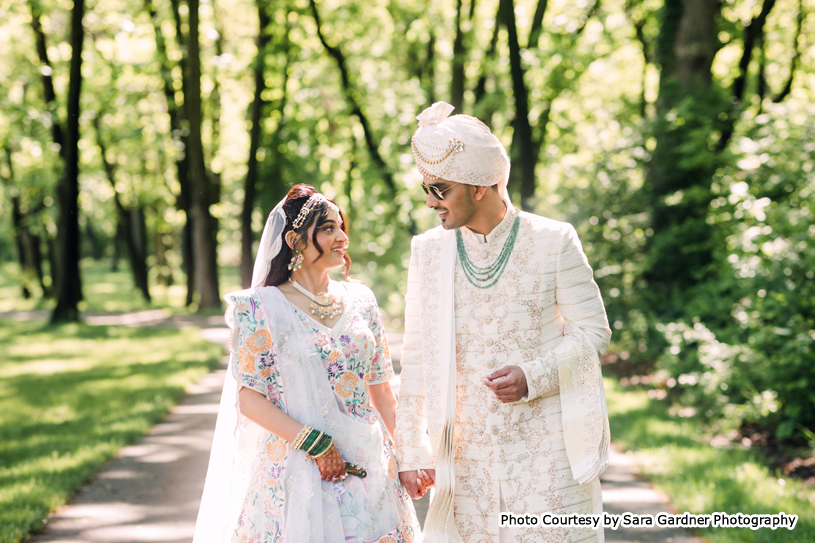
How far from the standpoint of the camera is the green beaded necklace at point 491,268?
118 inches

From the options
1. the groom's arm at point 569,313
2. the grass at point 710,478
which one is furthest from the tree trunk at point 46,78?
the groom's arm at point 569,313

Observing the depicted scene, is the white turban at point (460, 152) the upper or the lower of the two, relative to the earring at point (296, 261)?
upper

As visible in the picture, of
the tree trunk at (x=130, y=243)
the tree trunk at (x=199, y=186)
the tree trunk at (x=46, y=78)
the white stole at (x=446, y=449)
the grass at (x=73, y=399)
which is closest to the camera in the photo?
the white stole at (x=446, y=449)

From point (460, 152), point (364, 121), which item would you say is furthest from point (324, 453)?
point (364, 121)

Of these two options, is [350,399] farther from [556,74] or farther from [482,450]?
[556,74]

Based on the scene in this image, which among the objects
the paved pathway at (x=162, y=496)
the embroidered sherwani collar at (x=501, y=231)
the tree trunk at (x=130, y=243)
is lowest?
the tree trunk at (x=130, y=243)

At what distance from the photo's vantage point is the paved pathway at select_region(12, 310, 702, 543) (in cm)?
500

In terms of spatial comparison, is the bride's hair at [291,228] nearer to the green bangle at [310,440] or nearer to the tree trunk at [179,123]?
the green bangle at [310,440]

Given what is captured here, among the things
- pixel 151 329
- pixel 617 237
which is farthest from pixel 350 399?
pixel 151 329

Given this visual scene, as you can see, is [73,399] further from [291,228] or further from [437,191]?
[437,191]

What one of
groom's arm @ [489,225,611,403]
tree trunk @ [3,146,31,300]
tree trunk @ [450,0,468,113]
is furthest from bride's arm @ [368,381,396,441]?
tree trunk @ [3,146,31,300]

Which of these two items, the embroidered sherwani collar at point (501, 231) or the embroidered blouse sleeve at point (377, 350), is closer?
the embroidered sherwani collar at point (501, 231)

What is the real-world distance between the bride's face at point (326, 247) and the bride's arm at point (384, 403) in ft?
2.09

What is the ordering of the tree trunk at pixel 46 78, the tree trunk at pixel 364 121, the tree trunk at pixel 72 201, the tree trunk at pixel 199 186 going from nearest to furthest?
the tree trunk at pixel 72 201
the tree trunk at pixel 364 121
the tree trunk at pixel 199 186
the tree trunk at pixel 46 78
